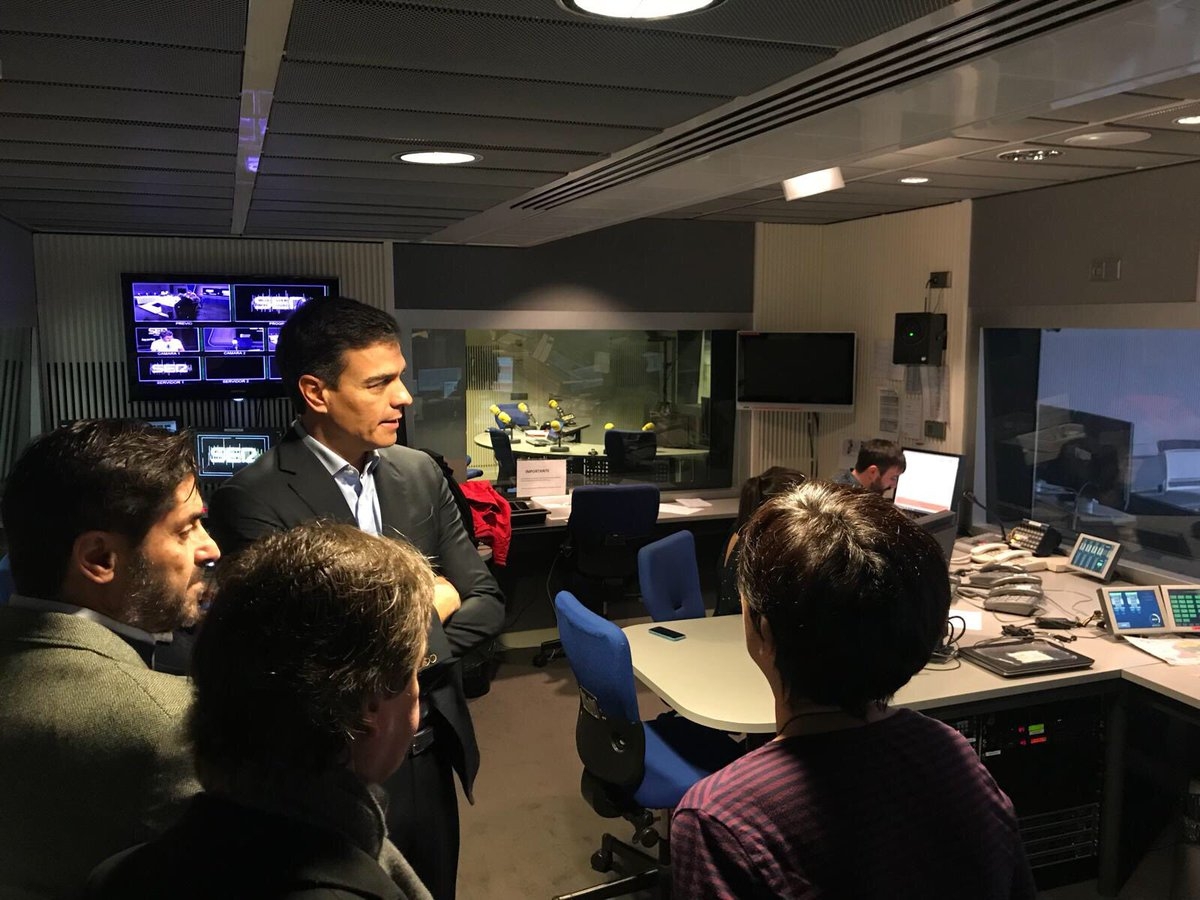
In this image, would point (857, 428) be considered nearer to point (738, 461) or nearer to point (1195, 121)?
point (738, 461)

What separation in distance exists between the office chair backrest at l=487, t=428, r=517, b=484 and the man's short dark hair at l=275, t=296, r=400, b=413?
398cm

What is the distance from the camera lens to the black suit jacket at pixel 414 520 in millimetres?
1766

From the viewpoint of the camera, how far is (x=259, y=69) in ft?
5.85

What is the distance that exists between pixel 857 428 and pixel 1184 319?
225 cm

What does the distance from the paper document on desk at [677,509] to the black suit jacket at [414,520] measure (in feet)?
11.7

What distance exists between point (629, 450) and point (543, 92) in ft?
13.8

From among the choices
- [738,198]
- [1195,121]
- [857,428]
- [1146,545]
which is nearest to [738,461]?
[857,428]

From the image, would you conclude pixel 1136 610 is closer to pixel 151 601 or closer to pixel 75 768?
pixel 151 601

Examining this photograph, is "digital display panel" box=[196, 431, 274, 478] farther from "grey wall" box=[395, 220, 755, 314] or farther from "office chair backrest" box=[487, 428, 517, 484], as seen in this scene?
"office chair backrest" box=[487, 428, 517, 484]

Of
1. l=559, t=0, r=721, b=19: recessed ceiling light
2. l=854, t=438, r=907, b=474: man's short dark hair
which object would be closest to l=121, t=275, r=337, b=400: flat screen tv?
l=854, t=438, r=907, b=474: man's short dark hair

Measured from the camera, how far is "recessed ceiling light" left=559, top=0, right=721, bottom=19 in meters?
1.42

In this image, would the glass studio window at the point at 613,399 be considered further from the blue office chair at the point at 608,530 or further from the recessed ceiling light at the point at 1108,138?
the recessed ceiling light at the point at 1108,138

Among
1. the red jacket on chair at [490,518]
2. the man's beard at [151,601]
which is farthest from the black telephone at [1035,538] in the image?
the man's beard at [151,601]

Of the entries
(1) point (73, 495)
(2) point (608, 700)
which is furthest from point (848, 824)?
(2) point (608, 700)
